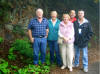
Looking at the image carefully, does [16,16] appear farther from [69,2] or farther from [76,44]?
[76,44]

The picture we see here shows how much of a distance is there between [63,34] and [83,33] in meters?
0.68

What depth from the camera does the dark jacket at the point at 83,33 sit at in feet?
18.3

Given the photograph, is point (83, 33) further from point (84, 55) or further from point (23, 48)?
point (23, 48)

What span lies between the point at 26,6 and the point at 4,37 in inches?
82.2

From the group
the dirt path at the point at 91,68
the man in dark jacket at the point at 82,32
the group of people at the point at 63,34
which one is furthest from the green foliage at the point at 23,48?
the man in dark jacket at the point at 82,32

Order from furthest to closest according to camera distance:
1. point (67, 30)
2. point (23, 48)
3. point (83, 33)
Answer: point (23, 48), point (83, 33), point (67, 30)

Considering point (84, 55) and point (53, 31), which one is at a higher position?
point (53, 31)

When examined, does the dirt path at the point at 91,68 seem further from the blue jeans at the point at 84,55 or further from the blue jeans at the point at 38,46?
the blue jeans at the point at 38,46

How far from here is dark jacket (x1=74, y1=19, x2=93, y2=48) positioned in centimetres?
558

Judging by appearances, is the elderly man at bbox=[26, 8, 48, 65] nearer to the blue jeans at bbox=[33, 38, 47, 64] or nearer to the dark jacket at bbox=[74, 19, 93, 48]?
the blue jeans at bbox=[33, 38, 47, 64]

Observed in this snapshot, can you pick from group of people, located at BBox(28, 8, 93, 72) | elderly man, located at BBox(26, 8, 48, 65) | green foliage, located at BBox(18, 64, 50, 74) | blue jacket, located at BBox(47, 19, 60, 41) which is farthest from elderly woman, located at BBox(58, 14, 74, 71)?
green foliage, located at BBox(18, 64, 50, 74)

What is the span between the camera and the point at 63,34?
5.58 metres

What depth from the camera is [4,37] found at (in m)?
8.42

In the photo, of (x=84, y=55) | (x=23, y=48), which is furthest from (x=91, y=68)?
(x=23, y=48)
